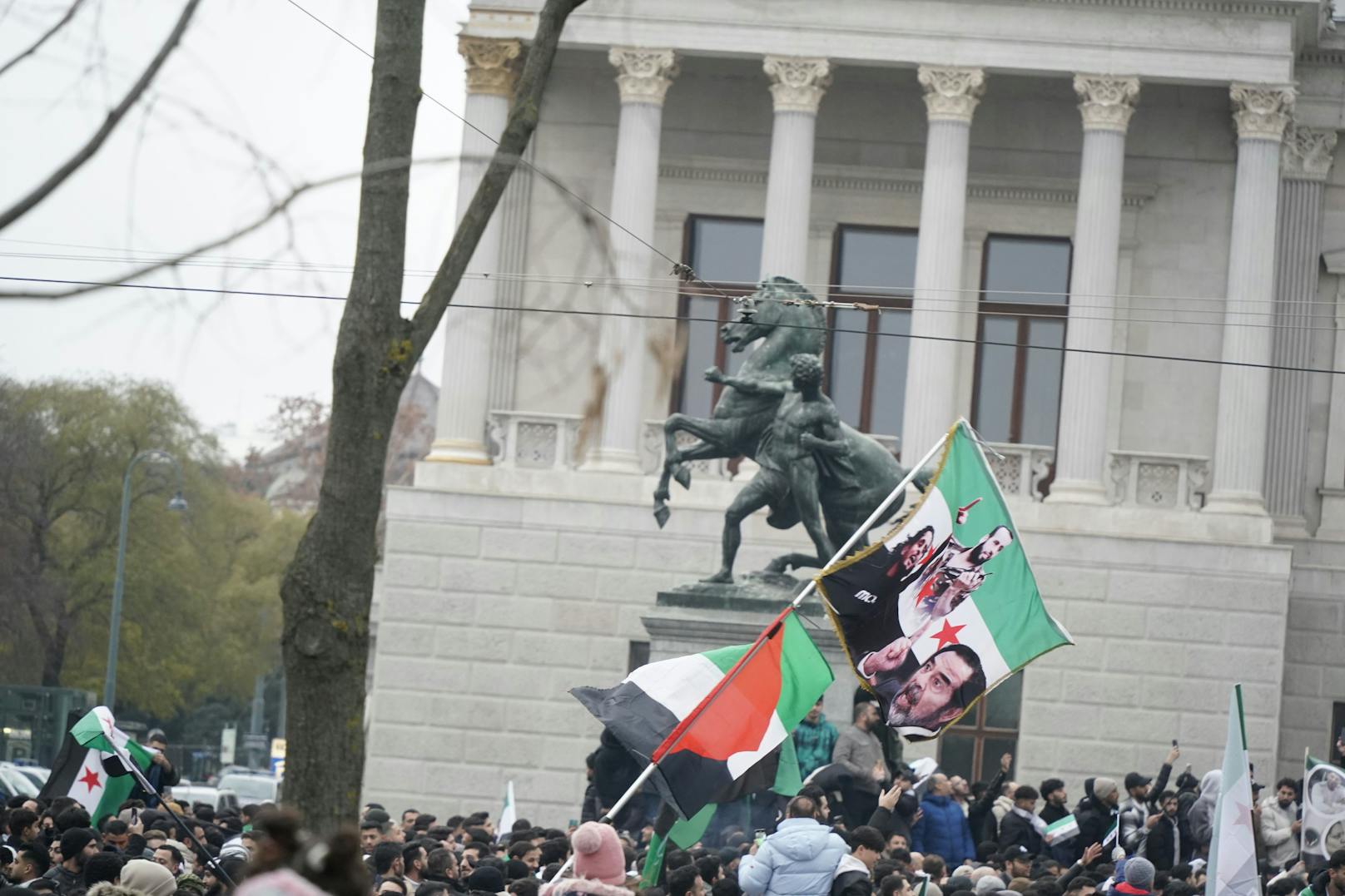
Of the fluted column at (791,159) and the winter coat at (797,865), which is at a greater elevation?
the fluted column at (791,159)

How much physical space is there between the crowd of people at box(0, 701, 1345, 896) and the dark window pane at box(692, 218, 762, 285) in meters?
17.8

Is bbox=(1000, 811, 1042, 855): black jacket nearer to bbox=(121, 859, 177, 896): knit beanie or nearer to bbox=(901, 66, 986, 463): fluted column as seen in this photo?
bbox=(121, 859, 177, 896): knit beanie

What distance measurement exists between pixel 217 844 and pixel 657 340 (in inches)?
354

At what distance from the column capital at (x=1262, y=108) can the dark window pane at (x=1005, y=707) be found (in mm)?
9291

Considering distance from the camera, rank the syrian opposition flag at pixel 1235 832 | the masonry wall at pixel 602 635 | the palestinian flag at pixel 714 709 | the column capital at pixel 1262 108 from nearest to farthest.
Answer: the palestinian flag at pixel 714 709 → the syrian opposition flag at pixel 1235 832 → the masonry wall at pixel 602 635 → the column capital at pixel 1262 108

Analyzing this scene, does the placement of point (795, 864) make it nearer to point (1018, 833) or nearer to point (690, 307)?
point (1018, 833)

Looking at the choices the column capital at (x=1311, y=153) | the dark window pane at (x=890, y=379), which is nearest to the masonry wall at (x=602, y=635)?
the dark window pane at (x=890, y=379)

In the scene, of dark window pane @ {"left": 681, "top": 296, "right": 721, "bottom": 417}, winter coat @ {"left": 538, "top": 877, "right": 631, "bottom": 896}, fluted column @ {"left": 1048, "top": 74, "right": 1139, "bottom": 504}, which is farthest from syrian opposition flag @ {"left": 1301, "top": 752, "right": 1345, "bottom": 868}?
dark window pane @ {"left": 681, "top": 296, "right": 721, "bottom": 417}

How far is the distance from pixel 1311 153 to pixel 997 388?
6295 mm

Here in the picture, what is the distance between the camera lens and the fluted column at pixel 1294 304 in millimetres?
40219

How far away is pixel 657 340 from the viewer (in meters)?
8.98

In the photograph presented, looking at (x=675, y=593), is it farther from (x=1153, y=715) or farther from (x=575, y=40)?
(x=575, y=40)

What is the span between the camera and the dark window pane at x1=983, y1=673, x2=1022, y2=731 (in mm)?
37438

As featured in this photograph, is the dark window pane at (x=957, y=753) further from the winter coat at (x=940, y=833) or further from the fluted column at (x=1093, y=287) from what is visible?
the winter coat at (x=940, y=833)
